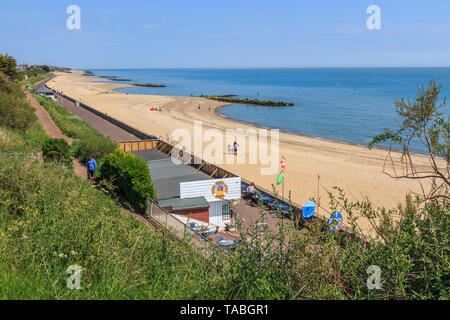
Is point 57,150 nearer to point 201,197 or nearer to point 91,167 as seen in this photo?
point 91,167

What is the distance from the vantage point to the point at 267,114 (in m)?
60.3

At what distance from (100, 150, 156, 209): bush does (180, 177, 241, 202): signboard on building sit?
1.17 meters

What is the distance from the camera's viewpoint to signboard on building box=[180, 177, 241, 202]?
501 inches

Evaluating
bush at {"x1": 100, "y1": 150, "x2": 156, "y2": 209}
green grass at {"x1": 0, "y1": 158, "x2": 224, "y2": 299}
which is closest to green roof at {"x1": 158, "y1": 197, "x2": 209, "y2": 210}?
bush at {"x1": 100, "y1": 150, "x2": 156, "y2": 209}

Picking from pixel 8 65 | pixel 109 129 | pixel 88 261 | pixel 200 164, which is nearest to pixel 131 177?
pixel 200 164

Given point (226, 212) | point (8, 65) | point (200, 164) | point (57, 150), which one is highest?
point (8, 65)

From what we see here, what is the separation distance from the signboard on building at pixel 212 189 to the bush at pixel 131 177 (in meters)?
1.17

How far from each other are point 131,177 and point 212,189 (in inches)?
114

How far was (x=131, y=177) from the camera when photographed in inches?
508

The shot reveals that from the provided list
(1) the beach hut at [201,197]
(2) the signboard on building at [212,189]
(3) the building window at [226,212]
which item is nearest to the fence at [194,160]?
(1) the beach hut at [201,197]

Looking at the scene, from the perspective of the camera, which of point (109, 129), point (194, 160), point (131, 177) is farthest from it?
point (109, 129)

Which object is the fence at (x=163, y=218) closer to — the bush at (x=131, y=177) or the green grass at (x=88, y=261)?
the bush at (x=131, y=177)

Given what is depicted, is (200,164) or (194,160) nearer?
(200,164)

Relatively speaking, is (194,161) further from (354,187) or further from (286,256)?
(286,256)
